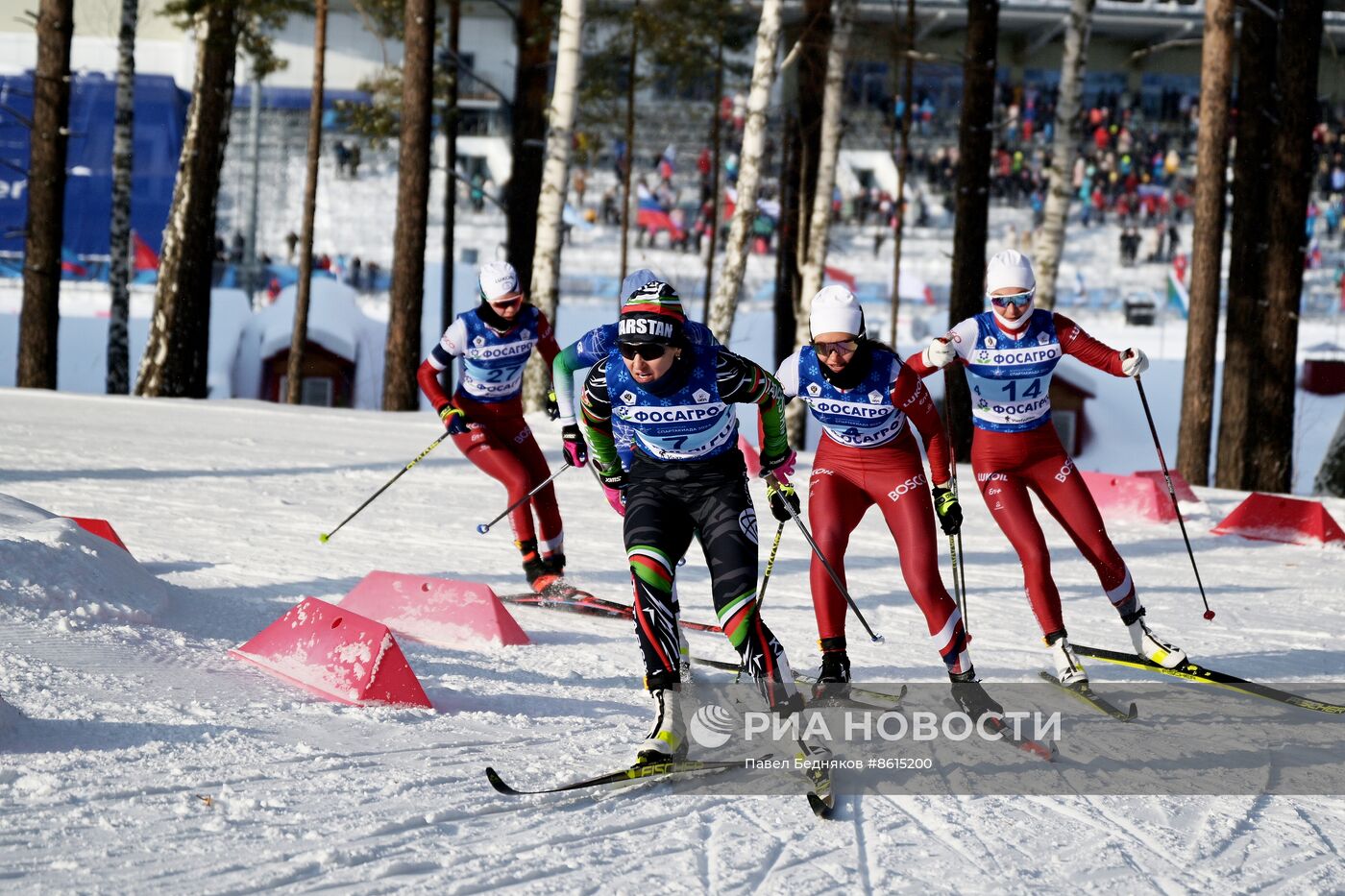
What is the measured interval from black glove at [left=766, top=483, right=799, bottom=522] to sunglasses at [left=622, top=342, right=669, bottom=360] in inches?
30.9

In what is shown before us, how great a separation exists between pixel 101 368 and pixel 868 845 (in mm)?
24717

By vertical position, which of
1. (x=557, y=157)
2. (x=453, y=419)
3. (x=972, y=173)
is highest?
(x=972, y=173)

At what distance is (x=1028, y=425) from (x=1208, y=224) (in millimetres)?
8813

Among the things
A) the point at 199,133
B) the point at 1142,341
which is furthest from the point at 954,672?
the point at 1142,341

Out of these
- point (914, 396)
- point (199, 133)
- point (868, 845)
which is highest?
point (199, 133)

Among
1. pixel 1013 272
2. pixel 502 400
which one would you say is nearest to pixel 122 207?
pixel 502 400

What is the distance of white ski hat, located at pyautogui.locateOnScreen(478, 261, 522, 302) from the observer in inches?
340

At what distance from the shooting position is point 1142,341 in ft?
100

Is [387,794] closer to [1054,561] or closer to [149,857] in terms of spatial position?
[149,857]

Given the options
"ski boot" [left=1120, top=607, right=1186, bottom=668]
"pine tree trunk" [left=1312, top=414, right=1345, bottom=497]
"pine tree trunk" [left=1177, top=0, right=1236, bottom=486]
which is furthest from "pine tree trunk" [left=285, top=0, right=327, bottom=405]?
"ski boot" [left=1120, top=607, right=1186, bottom=668]

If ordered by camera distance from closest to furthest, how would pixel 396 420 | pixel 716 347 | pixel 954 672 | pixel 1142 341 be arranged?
1. pixel 716 347
2. pixel 954 672
3. pixel 396 420
4. pixel 1142 341

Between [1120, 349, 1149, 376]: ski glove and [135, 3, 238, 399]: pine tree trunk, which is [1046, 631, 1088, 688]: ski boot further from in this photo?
[135, 3, 238, 399]: pine tree trunk

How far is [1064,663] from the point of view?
267 inches

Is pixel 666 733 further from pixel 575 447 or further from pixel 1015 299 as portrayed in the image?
pixel 1015 299
